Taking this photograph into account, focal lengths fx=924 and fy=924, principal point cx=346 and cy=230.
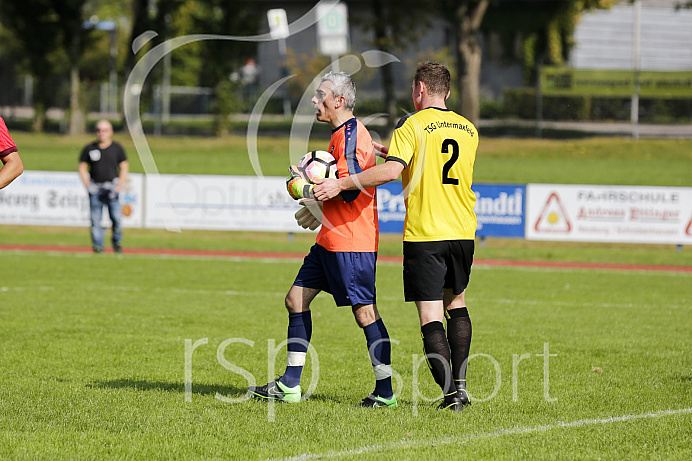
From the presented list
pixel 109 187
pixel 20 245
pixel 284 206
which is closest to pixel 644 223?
pixel 284 206

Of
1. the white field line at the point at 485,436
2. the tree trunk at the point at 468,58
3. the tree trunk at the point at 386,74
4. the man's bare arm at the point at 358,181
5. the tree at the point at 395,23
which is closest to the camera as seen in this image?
the white field line at the point at 485,436

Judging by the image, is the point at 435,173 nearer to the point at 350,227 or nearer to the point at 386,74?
the point at 350,227

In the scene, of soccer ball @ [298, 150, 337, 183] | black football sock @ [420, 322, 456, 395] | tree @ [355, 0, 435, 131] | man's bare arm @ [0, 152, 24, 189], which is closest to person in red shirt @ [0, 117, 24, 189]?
man's bare arm @ [0, 152, 24, 189]

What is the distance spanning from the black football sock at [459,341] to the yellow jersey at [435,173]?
587mm

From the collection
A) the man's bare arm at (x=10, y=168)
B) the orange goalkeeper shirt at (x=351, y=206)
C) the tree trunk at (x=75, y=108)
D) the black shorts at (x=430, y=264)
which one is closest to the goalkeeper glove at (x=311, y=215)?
the orange goalkeeper shirt at (x=351, y=206)

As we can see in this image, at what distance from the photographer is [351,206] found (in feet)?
19.7

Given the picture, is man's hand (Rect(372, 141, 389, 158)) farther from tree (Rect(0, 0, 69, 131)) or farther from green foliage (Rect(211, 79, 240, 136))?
Answer: tree (Rect(0, 0, 69, 131))

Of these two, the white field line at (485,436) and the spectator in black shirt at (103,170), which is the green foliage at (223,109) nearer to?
the spectator in black shirt at (103,170)

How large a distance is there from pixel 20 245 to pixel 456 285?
1580cm

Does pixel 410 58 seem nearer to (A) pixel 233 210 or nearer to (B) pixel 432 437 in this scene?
(A) pixel 233 210

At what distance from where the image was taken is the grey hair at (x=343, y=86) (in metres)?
5.98

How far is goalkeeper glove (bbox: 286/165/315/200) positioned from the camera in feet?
19.1

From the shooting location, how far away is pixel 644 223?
19453 millimetres

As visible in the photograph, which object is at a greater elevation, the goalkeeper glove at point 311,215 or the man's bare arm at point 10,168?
the man's bare arm at point 10,168
